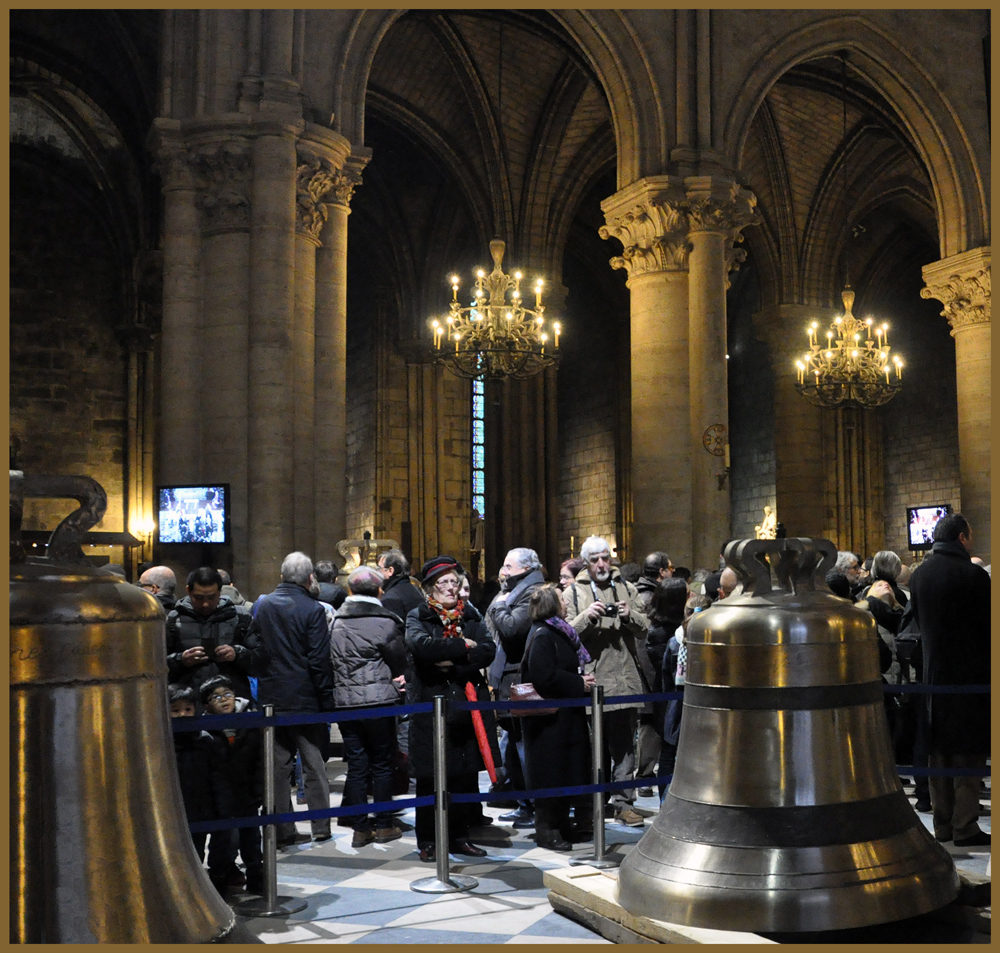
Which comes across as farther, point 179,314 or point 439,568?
point 179,314

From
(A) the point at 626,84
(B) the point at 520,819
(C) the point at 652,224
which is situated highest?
(A) the point at 626,84

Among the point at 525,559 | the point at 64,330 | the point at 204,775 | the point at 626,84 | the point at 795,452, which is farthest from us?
the point at 64,330

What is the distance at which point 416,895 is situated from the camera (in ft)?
16.3

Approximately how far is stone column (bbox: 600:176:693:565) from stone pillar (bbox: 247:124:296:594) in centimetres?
438

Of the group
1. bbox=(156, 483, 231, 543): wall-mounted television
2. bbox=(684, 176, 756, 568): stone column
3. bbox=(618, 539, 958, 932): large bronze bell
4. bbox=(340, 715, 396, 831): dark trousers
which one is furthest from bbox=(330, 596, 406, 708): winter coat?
bbox=(684, 176, 756, 568): stone column

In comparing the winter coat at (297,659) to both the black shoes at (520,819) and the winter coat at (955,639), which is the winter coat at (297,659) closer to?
the black shoes at (520,819)

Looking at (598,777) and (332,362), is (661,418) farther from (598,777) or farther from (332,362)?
(598,777)

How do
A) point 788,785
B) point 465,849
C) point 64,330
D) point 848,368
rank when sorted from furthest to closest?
point 64,330 → point 848,368 → point 465,849 → point 788,785

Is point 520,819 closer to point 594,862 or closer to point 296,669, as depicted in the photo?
point 594,862

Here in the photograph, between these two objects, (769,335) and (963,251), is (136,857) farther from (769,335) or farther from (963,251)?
(769,335)

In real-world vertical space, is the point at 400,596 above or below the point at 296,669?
above

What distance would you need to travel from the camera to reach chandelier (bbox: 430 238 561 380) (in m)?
13.7

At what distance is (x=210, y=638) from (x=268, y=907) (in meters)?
1.40

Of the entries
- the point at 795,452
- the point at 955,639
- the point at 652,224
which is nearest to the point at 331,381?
the point at 652,224
